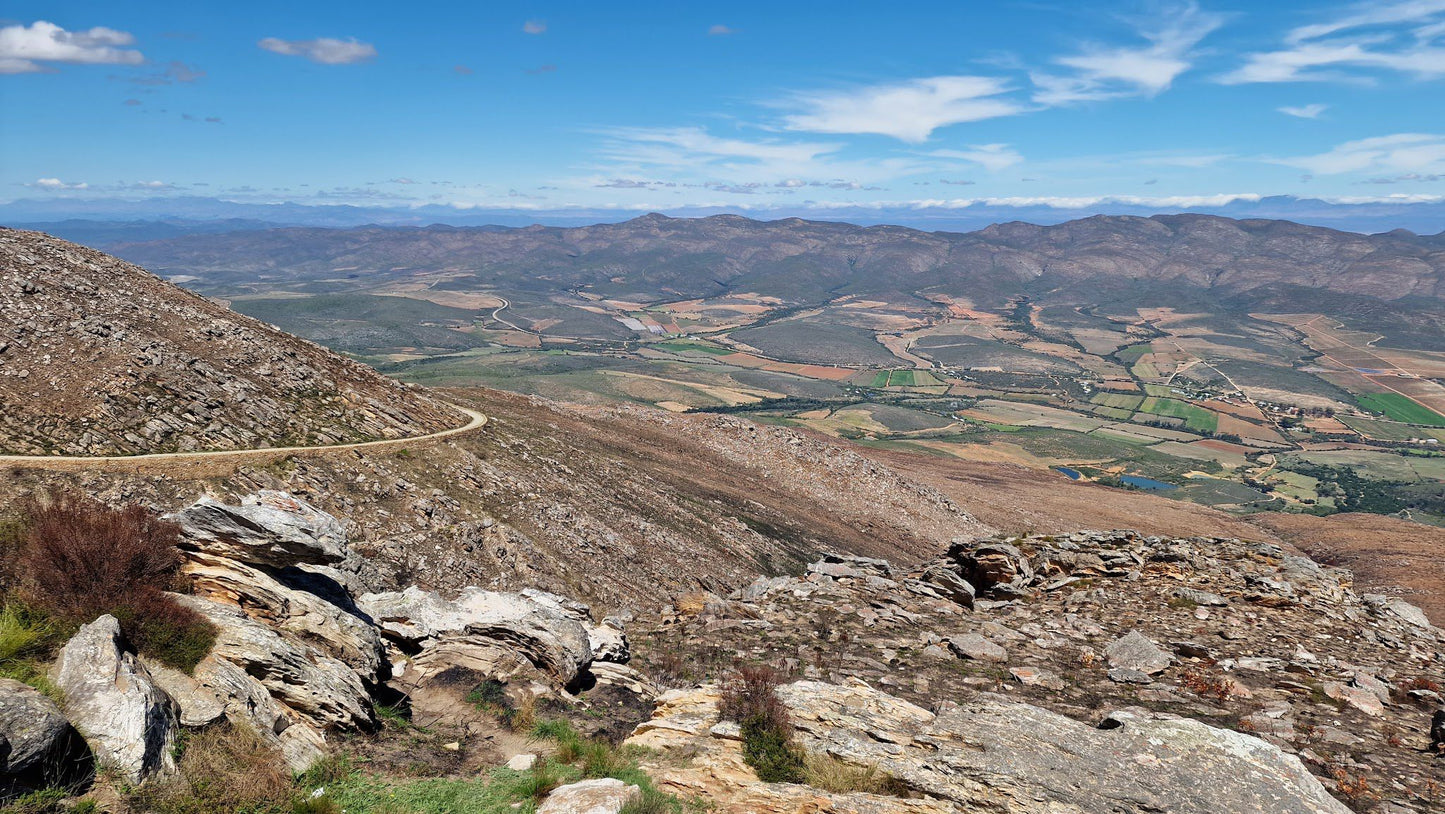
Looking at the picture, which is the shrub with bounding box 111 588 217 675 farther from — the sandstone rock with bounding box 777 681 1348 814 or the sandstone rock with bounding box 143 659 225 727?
the sandstone rock with bounding box 777 681 1348 814

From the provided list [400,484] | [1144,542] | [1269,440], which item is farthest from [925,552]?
[1269,440]

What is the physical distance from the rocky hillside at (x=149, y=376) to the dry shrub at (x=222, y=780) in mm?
27355

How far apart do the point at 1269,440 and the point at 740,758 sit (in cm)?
21843

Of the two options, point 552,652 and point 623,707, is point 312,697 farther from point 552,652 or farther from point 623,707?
point 623,707

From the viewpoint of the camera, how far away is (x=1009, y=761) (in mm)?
13367

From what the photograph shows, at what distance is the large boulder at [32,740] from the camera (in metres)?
9.30

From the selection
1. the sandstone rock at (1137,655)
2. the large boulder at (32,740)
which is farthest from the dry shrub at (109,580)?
the sandstone rock at (1137,655)

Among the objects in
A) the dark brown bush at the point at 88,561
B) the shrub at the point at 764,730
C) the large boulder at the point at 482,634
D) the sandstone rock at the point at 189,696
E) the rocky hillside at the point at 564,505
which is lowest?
the rocky hillside at the point at 564,505

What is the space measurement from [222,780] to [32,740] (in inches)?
99.0

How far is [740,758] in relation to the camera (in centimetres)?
1367

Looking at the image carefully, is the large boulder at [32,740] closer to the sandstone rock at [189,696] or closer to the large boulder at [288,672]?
the sandstone rock at [189,696]

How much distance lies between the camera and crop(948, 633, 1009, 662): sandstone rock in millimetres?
22391

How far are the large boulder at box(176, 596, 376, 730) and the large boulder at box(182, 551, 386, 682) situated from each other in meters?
1.10

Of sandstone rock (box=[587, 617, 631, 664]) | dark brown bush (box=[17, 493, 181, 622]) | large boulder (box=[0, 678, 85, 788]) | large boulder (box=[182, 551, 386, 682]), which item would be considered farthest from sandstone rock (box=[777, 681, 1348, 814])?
dark brown bush (box=[17, 493, 181, 622])
